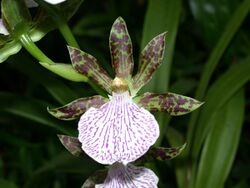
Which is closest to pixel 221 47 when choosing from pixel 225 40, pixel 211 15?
pixel 225 40

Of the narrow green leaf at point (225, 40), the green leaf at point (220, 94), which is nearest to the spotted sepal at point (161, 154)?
the green leaf at point (220, 94)

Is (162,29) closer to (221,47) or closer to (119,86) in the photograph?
(221,47)

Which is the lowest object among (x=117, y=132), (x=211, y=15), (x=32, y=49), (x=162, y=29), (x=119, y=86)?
(x=117, y=132)

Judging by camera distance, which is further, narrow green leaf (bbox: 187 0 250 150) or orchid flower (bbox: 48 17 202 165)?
narrow green leaf (bbox: 187 0 250 150)

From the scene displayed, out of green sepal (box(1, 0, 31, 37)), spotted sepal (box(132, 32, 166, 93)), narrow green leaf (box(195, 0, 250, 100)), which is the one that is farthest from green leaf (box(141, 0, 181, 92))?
green sepal (box(1, 0, 31, 37))

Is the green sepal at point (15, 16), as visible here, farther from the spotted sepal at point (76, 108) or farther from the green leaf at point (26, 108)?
the green leaf at point (26, 108)

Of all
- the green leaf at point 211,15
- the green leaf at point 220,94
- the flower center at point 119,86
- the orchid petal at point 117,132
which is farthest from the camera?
the green leaf at point 211,15

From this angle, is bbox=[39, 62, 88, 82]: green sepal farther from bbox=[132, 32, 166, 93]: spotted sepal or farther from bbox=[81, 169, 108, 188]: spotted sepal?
bbox=[81, 169, 108, 188]: spotted sepal
